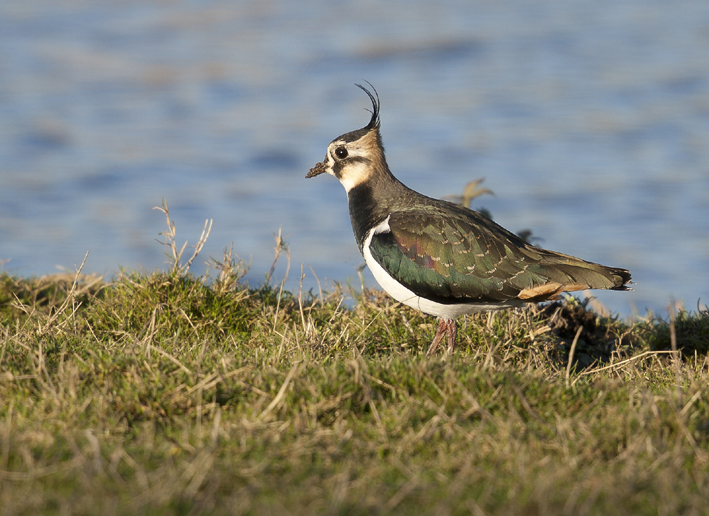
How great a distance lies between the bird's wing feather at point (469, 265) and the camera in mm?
6176

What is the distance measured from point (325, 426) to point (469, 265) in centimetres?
211

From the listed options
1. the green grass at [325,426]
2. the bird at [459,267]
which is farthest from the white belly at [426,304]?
the green grass at [325,426]

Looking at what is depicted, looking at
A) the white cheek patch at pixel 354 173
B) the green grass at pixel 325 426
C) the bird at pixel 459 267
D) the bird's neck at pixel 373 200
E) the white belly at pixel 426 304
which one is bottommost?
the green grass at pixel 325 426

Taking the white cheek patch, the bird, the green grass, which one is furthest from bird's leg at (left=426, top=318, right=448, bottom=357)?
the white cheek patch

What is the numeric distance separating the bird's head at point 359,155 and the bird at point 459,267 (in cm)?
62

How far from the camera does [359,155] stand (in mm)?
7207

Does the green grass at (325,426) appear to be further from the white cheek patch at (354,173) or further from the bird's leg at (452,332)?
the white cheek patch at (354,173)

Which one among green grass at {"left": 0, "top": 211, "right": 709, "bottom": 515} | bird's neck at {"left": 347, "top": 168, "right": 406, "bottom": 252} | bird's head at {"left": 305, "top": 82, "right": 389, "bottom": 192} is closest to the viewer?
green grass at {"left": 0, "top": 211, "right": 709, "bottom": 515}

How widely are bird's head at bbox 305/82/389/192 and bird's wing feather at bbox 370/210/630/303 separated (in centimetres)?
84

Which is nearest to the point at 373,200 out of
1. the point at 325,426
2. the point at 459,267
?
the point at 459,267

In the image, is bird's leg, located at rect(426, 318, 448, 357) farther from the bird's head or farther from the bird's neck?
the bird's head

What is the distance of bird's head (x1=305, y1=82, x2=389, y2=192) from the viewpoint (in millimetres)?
7156

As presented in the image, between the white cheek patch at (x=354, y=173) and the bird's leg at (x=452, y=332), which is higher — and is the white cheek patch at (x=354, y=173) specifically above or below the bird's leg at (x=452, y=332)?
above

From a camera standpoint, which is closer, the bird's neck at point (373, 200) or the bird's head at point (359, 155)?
the bird's neck at point (373, 200)
